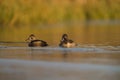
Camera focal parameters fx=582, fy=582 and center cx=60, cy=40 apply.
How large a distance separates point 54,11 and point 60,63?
40283mm

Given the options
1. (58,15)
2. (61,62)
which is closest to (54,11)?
(58,15)

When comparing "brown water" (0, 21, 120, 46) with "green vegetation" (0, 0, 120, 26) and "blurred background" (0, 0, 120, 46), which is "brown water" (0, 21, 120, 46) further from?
"green vegetation" (0, 0, 120, 26)

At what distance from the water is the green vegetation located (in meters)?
28.6

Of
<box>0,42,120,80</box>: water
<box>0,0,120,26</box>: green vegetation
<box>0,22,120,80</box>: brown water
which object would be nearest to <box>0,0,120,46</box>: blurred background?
<box>0,0,120,26</box>: green vegetation

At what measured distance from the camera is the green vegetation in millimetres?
55969

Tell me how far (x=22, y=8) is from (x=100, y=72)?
39265mm

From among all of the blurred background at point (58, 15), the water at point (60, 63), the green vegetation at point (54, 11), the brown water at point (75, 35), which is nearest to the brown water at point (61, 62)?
the water at point (60, 63)

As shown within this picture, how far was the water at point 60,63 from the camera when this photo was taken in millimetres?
18516

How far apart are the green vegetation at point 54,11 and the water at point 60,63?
2861 cm

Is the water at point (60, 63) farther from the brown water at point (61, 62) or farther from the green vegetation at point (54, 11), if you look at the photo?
the green vegetation at point (54, 11)

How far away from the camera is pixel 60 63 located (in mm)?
21156

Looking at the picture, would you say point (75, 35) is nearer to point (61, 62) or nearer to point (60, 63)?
point (61, 62)

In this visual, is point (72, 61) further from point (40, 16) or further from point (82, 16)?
point (82, 16)

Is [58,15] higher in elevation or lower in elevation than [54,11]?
lower
